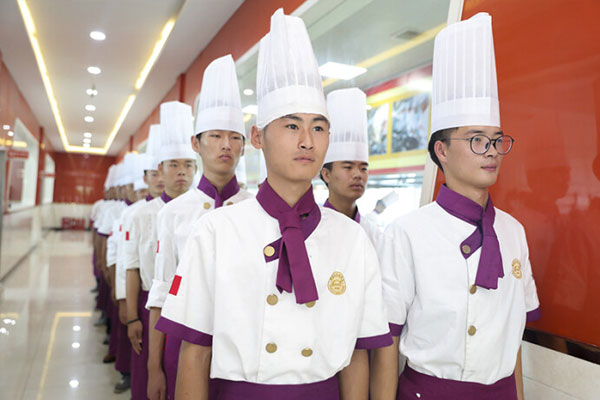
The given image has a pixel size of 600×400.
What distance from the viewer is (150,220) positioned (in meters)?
3.08

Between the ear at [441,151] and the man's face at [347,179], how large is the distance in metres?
0.76

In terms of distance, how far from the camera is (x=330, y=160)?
7.69ft

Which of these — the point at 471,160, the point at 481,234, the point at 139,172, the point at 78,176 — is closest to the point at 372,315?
the point at 481,234

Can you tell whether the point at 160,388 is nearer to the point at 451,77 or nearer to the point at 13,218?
the point at 451,77

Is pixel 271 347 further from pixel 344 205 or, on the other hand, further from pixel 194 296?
pixel 344 205

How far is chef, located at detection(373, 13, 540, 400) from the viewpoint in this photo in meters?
1.35

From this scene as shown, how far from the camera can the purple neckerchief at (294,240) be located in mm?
1114


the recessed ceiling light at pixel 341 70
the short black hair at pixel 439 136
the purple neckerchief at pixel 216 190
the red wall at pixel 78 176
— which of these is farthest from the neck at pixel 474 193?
the red wall at pixel 78 176

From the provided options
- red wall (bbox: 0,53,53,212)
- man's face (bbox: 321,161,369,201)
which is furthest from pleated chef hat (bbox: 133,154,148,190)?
red wall (bbox: 0,53,53,212)

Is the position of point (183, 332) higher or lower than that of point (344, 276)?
lower

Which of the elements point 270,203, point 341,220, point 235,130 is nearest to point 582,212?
point 341,220

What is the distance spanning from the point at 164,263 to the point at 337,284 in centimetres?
102

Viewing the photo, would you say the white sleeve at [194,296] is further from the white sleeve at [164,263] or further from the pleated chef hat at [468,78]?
the pleated chef hat at [468,78]

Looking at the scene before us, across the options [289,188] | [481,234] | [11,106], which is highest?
[11,106]
